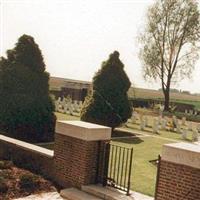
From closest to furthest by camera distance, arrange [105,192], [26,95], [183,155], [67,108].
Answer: [183,155] < [105,192] < [26,95] < [67,108]

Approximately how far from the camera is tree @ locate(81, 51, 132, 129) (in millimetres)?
18109

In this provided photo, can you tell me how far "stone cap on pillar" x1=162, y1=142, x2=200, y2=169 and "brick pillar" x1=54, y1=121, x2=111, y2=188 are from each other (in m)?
2.37

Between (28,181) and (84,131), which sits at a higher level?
(84,131)

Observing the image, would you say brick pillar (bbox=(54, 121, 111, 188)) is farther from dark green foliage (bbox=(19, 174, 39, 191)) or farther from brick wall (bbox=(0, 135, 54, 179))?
dark green foliage (bbox=(19, 174, 39, 191))

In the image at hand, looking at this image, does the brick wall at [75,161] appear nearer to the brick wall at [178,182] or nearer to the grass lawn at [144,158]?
the grass lawn at [144,158]

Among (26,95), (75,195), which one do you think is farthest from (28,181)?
(26,95)

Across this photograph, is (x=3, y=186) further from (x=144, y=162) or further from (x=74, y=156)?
(x=144, y=162)

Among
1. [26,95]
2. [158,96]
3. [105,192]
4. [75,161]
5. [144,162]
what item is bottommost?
[105,192]

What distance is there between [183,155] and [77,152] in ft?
10.3

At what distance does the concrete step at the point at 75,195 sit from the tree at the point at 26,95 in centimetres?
560

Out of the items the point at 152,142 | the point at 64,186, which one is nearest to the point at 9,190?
the point at 64,186

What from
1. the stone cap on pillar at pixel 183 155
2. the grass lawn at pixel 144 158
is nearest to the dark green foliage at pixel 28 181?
the grass lawn at pixel 144 158

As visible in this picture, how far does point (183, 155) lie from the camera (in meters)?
7.08

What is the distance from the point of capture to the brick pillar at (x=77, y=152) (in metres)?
9.14
